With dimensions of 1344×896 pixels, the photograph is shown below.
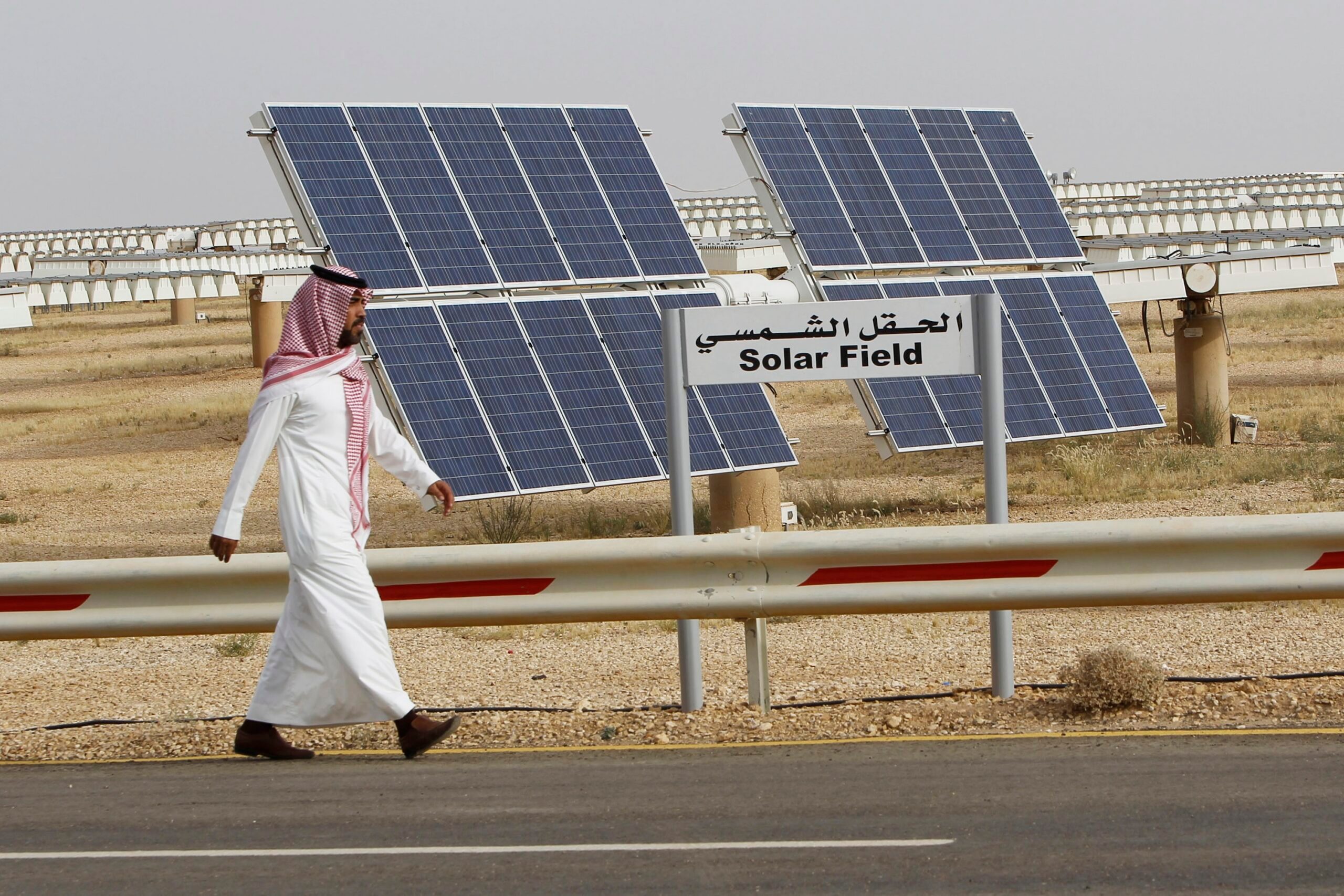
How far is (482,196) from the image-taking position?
1511 cm

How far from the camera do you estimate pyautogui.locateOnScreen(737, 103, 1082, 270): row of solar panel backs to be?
16.3 metres

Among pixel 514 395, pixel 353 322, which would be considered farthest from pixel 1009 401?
pixel 353 322

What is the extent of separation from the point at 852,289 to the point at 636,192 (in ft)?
7.89

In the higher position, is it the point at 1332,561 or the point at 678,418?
the point at 678,418

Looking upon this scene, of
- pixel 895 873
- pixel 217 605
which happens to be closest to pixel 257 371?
pixel 217 605

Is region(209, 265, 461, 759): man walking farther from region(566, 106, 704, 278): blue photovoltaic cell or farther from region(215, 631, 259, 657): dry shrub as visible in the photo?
region(566, 106, 704, 278): blue photovoltaic cell

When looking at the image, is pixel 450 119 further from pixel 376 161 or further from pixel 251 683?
pixel 251 683

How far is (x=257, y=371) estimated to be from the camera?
3756cm

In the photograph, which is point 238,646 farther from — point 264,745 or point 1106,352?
point 1106,352

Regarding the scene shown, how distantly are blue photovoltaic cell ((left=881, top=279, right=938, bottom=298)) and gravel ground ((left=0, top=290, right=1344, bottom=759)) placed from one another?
2.29 m

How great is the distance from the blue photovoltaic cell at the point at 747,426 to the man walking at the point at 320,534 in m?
6.72

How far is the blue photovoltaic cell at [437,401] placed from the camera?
13.2m

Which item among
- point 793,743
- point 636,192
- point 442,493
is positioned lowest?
point 793,743

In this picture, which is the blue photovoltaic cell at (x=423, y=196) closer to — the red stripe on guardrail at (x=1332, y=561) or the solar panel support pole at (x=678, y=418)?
the solar panel support pole at (x=678, y=418)
